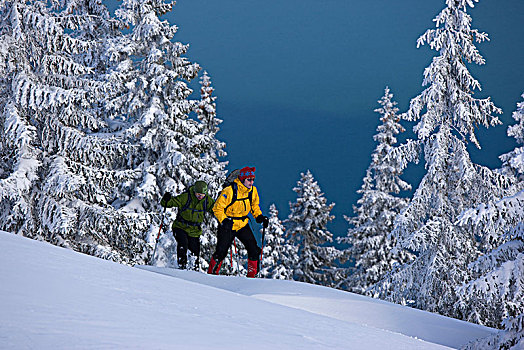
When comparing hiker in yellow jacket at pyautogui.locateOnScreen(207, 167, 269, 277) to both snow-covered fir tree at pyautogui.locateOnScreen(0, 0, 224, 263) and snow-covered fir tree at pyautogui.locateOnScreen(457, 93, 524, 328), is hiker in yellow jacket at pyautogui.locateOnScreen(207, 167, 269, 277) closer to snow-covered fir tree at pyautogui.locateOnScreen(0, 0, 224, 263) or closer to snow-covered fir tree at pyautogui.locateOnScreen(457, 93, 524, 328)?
snow-covered fir tree at pyautogui.locateOnScreen(457, 93, 524, 328)

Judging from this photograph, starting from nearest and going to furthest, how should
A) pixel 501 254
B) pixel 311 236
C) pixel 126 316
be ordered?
pixel 126 316
pixel 501 254
pixel 311 236

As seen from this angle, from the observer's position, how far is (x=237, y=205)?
32.2ft

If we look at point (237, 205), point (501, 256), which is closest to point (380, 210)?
point (501, 256)

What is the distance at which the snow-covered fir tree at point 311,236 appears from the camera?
30141 mm

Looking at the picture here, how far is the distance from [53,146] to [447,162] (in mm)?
13381

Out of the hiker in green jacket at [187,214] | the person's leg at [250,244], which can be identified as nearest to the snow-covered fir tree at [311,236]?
the hiker in green jacket at [187,214]

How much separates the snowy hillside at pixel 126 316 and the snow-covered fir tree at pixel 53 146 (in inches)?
381

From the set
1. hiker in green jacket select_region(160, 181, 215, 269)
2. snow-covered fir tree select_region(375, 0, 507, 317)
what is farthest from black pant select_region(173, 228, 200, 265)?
snow-covered fir tree select_region(375, 0, 507, 317)

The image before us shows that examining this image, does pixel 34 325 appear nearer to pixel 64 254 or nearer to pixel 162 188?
pixel 64 254

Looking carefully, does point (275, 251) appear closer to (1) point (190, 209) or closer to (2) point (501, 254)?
(1) point (190, 209)

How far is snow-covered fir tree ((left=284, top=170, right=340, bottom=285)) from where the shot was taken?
30.1m

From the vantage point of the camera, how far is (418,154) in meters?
16.4

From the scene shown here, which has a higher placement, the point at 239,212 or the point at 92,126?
the point at 92,126

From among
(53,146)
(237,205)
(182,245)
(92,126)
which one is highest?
(92,126)
